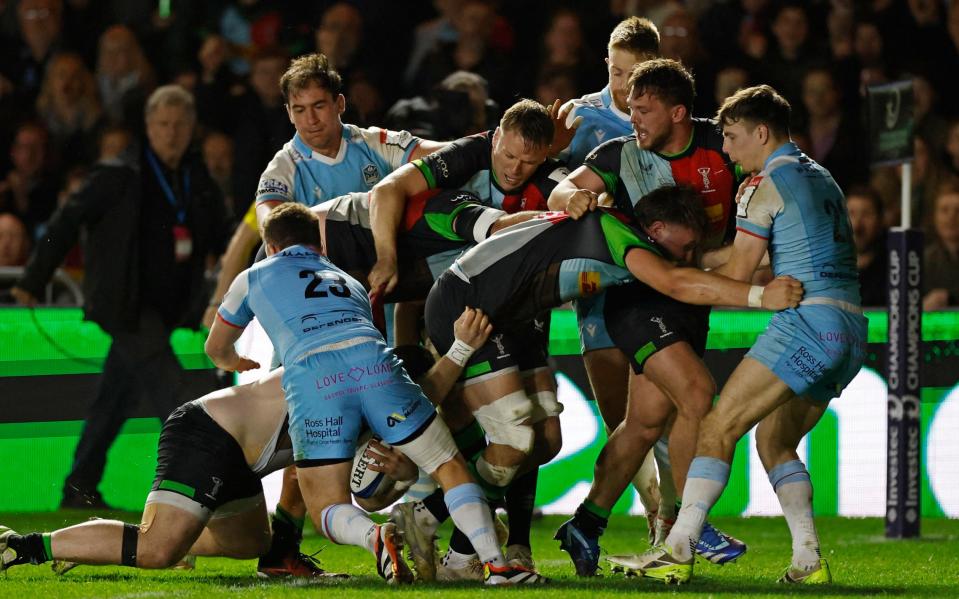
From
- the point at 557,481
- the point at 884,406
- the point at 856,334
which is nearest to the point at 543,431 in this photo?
the point at 856,334

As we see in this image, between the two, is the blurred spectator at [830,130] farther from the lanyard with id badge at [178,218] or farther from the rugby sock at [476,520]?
the rugby sock at [476,520]

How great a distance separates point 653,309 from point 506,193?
1.03 m

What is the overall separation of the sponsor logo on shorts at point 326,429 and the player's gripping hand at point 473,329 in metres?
0.71

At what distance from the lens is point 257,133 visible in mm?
12117

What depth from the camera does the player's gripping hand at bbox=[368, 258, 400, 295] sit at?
7.10 metres

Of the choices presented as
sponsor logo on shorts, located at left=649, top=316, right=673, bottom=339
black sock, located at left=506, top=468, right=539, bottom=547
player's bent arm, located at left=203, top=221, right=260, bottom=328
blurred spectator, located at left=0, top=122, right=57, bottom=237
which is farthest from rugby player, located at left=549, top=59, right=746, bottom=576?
blurred spectator, located at left=0, top=122, right=57, bottom=237

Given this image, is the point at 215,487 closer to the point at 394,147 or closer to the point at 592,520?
the point at 592,520

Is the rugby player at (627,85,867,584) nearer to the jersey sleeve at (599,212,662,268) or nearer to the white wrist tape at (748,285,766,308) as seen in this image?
the white wrist tape at (748,285,766,308)

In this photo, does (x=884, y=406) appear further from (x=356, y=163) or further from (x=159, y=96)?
(x=159, y=96)

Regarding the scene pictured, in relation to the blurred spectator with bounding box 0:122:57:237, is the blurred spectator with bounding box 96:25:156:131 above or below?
above

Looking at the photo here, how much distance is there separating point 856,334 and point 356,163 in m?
2.99

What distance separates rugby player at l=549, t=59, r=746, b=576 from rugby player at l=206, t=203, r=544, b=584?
0.88 metres

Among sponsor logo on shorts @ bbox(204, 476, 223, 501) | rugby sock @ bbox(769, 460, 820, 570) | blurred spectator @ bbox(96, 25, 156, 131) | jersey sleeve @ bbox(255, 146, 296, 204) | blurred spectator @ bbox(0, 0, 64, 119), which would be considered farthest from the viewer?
blurred spectator @ bbox(0, 0, 64, 119)

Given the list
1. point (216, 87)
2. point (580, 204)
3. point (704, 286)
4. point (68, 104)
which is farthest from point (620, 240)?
point (68, 104)
